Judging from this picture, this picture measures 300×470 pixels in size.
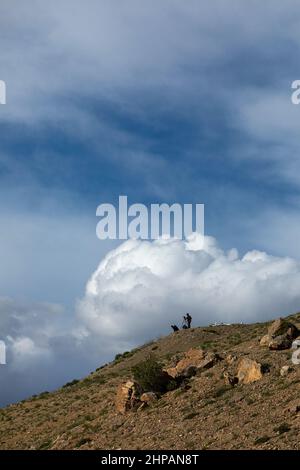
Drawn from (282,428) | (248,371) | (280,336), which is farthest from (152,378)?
(282,428)

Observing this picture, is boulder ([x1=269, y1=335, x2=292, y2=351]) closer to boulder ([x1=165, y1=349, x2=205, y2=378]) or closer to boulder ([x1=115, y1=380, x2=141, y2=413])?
boulder ([x1=165, y1=349, x2=205, y2=378])

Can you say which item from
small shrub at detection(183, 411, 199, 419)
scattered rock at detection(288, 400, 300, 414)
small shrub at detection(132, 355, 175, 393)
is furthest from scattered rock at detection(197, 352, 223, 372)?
scattered rock at detection(288, 400, 300, 414)

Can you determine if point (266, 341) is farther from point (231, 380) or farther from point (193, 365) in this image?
point (231, 380)

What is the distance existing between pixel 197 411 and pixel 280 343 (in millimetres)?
9539

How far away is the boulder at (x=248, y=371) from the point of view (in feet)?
114

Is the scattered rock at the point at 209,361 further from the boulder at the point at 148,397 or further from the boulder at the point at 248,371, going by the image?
the boulder at the point at 148,397

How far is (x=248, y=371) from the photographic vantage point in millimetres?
35500

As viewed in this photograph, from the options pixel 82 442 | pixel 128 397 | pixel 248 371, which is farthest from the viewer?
pixel 128 397

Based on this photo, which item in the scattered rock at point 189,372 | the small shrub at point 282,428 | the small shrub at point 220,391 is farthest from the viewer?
the scattered rock at point 189,372

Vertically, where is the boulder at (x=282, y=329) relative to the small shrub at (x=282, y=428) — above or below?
above

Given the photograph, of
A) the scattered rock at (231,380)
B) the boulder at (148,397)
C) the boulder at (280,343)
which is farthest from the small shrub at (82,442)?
the boulder at (280,343)

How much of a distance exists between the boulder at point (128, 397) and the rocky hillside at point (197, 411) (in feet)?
0.21
